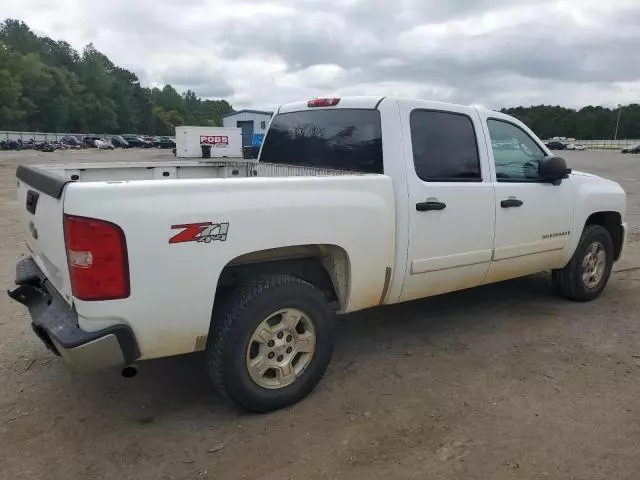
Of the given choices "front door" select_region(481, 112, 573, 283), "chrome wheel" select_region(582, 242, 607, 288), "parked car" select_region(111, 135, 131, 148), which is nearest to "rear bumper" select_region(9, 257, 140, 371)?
"front door" select_region(481, 112, 573, 283)

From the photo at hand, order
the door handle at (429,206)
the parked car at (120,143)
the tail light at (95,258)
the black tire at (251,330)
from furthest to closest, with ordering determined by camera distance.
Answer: the parked car at (120,143)
the door handle at (429,206)
the black tire at (251,330)
the tail light at (95,258)

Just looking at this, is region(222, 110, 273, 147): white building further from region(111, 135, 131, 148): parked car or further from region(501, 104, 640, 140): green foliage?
region(501, 104, 640, 140): green foliage

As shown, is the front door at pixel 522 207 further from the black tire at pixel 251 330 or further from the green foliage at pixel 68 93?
the green foliage at pixel 68 93

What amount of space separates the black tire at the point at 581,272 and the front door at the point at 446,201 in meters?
1.38

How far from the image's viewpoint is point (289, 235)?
10.3ft

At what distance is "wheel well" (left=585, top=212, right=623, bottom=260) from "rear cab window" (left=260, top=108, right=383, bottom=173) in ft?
9.55

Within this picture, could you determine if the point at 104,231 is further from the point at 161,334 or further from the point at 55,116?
the point at 55,116

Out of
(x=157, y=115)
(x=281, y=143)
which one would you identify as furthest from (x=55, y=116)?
(x=281, y=143)

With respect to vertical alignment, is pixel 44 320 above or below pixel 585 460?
above

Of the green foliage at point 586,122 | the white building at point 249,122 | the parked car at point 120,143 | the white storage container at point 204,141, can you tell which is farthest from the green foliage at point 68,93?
Answer: the green foliage at point 586,122

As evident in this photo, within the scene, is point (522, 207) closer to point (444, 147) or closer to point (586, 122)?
point (444, 147)

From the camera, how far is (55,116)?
98.8 metres

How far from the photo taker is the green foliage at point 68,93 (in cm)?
9099

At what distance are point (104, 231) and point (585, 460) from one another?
272 cm
